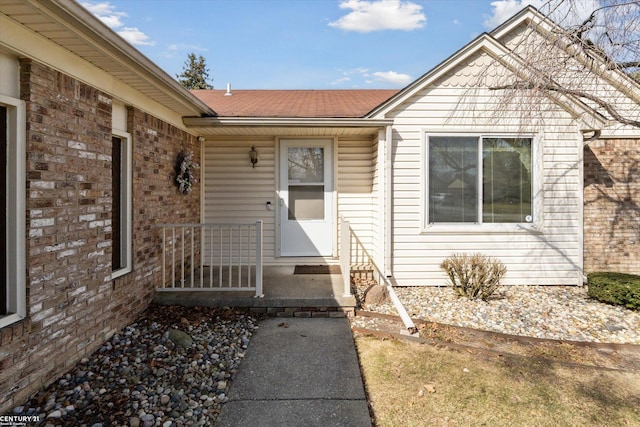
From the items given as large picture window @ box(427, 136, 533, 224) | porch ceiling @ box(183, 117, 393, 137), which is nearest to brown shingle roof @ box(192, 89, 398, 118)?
porch ceiling @ box(183, 117, 393, 137)

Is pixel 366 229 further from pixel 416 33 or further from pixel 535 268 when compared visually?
pixel 416 33

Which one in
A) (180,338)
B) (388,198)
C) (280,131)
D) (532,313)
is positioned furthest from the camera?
(280,131)

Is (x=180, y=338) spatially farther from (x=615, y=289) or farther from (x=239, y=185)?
(x=615, y=289)

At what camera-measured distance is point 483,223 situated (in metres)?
5.82

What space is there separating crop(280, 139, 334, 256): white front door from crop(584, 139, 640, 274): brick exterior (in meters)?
4.77

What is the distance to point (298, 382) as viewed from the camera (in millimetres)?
2988

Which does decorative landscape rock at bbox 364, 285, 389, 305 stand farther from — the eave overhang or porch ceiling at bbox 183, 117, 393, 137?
the eave overhang

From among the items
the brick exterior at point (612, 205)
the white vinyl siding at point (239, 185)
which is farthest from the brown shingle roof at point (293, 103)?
the brick exterior at point (612, 205)

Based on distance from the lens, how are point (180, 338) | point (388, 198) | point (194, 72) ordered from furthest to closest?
point (194, 72)
point (388, 198)
point (180, 338)

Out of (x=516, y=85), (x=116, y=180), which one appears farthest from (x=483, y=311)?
(x=116, y=180)

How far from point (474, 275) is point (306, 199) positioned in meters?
3.19

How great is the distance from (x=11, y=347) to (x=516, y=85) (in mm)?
6206

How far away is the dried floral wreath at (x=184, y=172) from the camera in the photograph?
5348 millimetres

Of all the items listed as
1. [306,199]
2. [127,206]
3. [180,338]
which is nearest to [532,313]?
[306,199]
